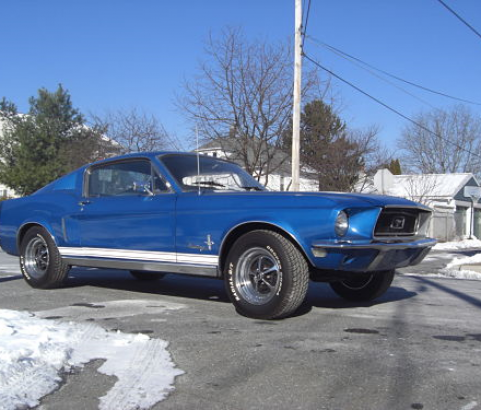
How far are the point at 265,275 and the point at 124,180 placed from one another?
7.15 ft

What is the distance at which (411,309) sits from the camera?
555 centimetres

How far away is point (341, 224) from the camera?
4.52 metres

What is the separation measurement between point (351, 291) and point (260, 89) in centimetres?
1488

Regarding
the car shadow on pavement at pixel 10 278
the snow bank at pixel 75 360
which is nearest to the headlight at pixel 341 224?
the snow bank at pixel 75 360

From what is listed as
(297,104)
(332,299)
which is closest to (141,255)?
(332,299)

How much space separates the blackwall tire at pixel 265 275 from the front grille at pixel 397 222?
0.76 meters

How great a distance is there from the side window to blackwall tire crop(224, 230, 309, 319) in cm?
127

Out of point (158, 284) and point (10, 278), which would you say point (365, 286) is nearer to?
point (158, 284)

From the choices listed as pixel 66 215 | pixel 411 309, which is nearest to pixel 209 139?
pixel 66 215

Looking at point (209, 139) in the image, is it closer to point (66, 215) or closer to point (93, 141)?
point (93, 141)

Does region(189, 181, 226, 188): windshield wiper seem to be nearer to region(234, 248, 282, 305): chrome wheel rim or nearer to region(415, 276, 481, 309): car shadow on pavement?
region(234, 248, 282, 305): chrome wheel rim

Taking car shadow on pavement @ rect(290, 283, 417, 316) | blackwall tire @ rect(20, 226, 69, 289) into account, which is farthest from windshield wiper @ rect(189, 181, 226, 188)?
blackwall tire @ rect(20, 226, 69, 289)

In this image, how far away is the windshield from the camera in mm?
5773

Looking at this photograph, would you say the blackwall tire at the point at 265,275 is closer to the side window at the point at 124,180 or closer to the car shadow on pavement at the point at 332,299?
the car shadow on pavement at the point at 332,299
